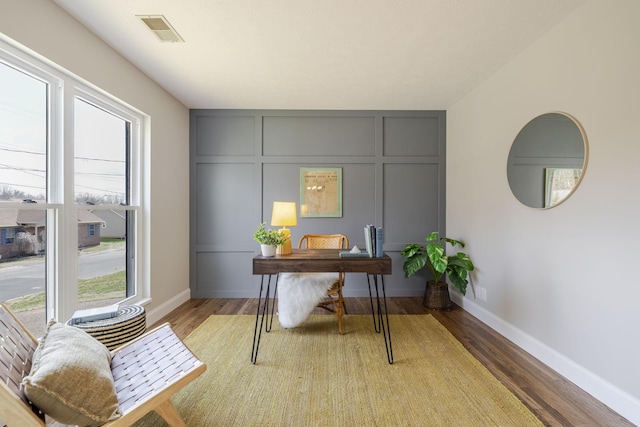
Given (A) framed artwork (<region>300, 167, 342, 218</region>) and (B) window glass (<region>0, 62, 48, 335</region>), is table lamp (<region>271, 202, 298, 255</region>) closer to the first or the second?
(A) framed artwork (<region>300, 167, 342, 218</region>)

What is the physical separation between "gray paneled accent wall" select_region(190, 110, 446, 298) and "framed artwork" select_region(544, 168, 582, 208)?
1689 millimetres

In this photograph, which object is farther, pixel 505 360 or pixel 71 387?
pixel 505 360

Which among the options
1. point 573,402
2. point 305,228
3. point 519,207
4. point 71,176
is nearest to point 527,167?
point 519,207

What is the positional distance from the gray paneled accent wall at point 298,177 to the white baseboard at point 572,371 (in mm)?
1257

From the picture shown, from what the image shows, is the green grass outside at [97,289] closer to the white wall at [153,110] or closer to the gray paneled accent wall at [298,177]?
the white wall at [153,110]

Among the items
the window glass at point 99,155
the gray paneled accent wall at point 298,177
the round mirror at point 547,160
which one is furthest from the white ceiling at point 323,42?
the round mirror at point 547,160

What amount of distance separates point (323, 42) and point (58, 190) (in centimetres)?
231

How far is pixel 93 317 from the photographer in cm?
184

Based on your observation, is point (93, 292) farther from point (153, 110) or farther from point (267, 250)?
point (153, 110)

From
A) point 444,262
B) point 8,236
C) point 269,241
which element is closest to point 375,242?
point 269,241

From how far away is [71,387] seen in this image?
3.69 ft

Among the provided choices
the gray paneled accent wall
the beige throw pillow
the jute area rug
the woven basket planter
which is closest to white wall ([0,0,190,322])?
the gray paneled accent wall

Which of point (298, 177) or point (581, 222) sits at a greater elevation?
point (298, 177)

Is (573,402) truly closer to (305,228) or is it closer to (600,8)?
(600,8)
